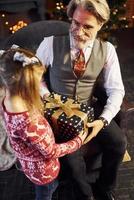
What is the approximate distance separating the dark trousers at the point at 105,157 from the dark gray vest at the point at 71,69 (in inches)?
9.7

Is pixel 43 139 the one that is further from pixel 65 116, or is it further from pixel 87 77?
pixel 87 77

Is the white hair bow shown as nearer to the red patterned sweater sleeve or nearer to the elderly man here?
the red patterned sweater sleeve

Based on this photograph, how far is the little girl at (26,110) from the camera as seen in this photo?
4.20 ft

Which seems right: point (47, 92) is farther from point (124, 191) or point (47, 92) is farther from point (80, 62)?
point (124, 191)

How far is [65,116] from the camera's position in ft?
5.10

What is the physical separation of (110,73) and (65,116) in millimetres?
411

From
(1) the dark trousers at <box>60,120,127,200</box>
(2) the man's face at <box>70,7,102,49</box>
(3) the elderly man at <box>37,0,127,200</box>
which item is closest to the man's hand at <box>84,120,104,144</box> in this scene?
(3) the elderly man at <box>37,0,127,200</box>

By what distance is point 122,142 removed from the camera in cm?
177

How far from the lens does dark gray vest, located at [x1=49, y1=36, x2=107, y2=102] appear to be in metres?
1.77

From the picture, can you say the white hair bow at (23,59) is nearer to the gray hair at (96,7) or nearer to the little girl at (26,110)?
the little girl at (26,110)

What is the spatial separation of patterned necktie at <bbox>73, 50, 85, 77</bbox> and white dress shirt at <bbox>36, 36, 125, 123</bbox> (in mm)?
22

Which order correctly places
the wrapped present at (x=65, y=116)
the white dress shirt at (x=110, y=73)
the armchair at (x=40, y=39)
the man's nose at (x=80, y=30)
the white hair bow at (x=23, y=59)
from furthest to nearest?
1. the armchair at (x=40, y=39)
2. the white dress shirt at (x=110, y=73)
3. the man's nose at (x=80, y=30)
4. the wrapped present at (x=65, y=116)
5. the white hair bow at (x=23, y=59)

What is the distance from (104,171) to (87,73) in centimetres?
55

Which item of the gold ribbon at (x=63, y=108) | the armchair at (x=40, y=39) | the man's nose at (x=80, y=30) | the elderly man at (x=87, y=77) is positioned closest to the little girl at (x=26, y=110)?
the gold ribbon at (x=63, y=108)
